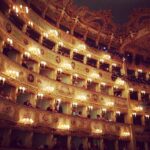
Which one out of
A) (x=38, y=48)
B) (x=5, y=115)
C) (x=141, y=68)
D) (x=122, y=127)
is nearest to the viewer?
(x=5, y=115)

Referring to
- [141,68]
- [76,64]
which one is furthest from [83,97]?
[141,68]

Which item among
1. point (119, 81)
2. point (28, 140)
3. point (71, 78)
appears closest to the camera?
point (28, 140)

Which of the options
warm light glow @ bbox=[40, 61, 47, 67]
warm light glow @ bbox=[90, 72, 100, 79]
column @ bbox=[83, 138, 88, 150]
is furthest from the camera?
warm light glow @ bbox=[90, 72, 100, 79]

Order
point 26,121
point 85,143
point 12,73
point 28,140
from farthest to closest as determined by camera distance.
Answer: point 85,143, point 28,140, point 26,121, point 12,73

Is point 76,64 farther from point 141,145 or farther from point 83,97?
point 141,145

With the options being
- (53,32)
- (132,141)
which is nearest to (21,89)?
(53,32)

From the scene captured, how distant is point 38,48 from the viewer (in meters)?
22.0

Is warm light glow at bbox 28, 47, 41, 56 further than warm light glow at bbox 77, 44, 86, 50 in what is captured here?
No

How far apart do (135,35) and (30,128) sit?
59.2ft

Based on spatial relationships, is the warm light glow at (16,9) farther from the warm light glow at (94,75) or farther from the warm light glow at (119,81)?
Answer: the warm light glow at (119,81)

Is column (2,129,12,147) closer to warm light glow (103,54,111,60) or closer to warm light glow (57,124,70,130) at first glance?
warm light glow (57,124,70,130)

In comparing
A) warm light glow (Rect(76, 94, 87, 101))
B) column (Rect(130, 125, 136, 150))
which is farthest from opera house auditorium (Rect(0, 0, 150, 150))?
column (Rect(130, 125, 136, 150))

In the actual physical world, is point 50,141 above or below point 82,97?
below

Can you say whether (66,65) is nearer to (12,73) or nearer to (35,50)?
(35,50)
